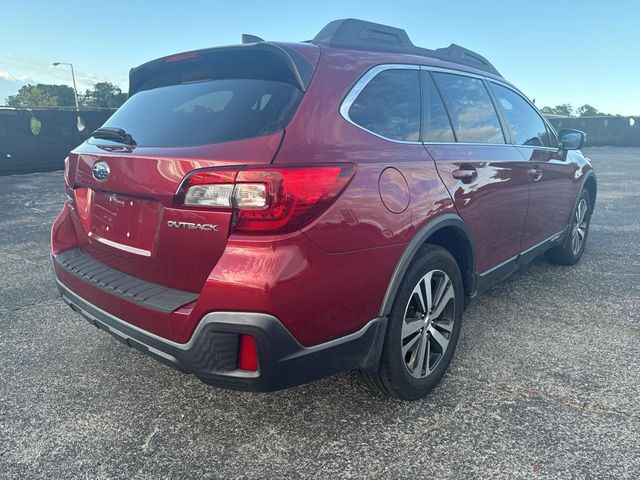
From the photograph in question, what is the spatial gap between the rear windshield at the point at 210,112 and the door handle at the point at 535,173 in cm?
225

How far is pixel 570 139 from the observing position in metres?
4.39

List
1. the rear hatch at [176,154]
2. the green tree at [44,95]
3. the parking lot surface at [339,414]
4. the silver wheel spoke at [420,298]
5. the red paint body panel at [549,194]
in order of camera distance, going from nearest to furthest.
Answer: the rear hatch at [176,154], the parking lot surface at [339,414], the silver wheel spoke at [420,298], the red paint body panel at [549,194], the green tree at [44,95]

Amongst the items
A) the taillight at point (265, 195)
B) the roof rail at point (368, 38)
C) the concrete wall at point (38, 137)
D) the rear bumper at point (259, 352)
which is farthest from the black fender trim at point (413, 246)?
the concrete wall at point (38, 137)

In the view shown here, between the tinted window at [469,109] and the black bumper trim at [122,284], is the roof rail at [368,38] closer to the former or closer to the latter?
the tinted window at [469,109]

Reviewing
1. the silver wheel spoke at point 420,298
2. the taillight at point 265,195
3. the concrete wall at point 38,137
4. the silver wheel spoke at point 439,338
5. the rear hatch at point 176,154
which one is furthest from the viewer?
the concrete wall at point 38,137

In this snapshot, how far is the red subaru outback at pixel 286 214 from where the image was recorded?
71.8 inches

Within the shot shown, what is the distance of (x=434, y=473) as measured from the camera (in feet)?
6.58

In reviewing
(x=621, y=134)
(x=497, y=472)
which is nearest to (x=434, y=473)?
(x=497, y=472)

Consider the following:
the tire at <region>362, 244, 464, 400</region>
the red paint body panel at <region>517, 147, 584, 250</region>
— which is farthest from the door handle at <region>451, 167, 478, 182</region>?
the red paint body panel at <region>517, 147, 584, 250</region>

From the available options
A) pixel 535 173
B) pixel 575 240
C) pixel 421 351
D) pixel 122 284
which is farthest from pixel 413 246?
pixel 575 240

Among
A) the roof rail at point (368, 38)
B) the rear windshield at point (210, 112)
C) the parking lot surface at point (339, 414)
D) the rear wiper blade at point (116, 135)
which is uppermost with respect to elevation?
the roof rail at point (368, 38)

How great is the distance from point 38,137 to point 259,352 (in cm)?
1201

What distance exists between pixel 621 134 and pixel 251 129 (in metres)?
28.3

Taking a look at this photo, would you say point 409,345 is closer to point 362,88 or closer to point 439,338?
point 439,338
